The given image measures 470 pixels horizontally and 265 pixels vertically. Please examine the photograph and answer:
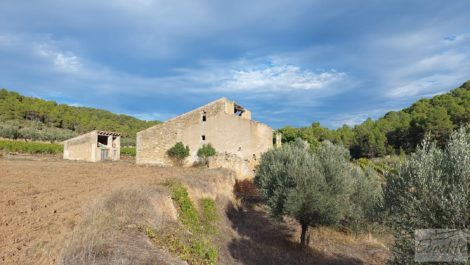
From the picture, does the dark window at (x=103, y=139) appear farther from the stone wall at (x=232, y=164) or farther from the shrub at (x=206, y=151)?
the stone wall at (x=232, y=164)

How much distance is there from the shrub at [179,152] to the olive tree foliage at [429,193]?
25693mm

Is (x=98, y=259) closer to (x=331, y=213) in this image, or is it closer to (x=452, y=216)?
(x=452, y=216)

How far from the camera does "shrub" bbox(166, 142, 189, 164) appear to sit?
105ft

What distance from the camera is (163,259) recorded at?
21.4ft

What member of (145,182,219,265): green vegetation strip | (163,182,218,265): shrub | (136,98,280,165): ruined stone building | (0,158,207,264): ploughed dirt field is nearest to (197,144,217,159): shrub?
(136,98,280,165): ruined stone building

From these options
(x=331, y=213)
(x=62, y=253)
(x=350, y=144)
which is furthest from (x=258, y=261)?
(x=350, y=144)

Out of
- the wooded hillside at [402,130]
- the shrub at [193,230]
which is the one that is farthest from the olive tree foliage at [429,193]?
the wooded hillside at [402,130]

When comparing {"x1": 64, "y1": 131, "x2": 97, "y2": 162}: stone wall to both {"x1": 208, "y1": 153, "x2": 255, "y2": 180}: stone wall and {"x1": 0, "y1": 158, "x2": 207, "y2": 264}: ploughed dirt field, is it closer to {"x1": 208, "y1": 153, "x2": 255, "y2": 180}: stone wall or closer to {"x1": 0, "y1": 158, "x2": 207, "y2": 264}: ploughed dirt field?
{"x1": 208, "y1": 153, "x2": 255, "y2": 180}: stone wall

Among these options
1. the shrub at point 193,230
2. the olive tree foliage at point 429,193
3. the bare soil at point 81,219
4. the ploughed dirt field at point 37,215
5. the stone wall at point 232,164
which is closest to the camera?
the ploughed dirt field at point 37,215

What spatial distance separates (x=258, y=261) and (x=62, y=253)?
9.55m

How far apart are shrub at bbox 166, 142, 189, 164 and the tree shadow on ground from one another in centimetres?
1314

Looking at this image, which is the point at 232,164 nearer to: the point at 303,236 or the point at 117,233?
the point at 303,236

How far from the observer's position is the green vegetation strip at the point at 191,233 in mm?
8172

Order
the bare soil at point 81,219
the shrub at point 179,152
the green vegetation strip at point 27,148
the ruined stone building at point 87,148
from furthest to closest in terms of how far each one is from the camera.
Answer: the green vegetation strip at point 27,148 → the ruined stone building at point 87,148 → the shrub at point 179,152 → the bare soil at point 81,219
